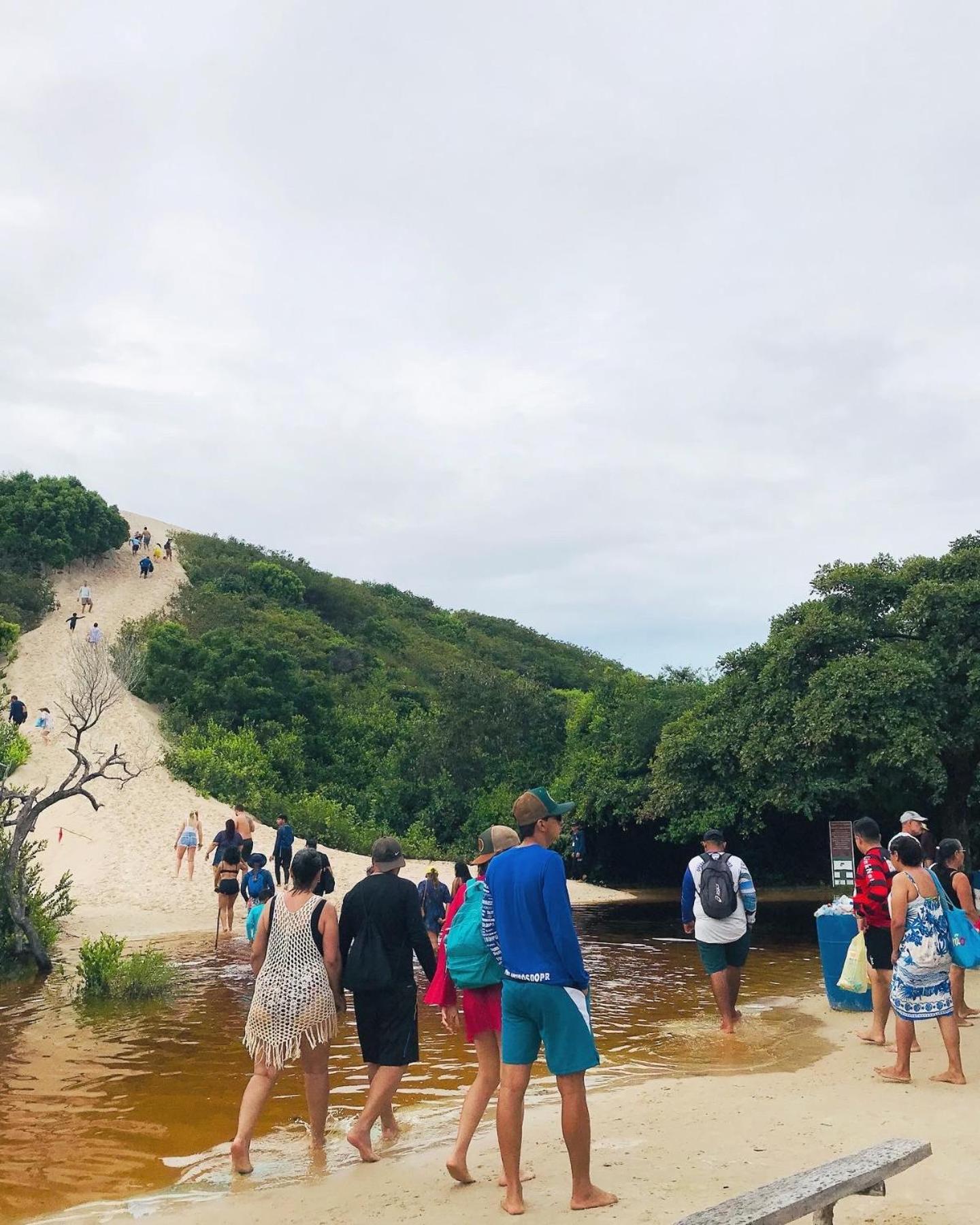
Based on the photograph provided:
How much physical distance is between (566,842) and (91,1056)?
22.4 meters

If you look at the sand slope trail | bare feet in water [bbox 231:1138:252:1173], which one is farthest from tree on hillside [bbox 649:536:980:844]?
bare feet in water [bbox 231:1138:252:1173]

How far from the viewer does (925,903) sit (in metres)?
6.62

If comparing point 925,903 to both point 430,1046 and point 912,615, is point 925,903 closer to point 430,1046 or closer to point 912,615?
point 430,1046

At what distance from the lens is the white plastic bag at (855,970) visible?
9.18m

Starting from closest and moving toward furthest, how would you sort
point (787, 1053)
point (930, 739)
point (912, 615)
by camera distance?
1. point (787, 1053)
2. point (930, 739)
3. point (912, 615)

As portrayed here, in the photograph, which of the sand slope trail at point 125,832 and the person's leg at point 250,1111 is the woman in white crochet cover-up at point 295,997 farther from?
the sand slope trail at point 125,832

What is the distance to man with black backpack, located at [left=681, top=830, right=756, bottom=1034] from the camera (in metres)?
8.65

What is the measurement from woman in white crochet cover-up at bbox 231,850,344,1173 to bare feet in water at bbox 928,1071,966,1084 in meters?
3.89

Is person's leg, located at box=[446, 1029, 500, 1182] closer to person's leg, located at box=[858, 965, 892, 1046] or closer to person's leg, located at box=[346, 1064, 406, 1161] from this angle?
person's leg, located at box=[346, 1064, 406, 1161]

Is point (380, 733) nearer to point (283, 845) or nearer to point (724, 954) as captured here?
point (283, 845)

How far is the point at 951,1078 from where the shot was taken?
657cm

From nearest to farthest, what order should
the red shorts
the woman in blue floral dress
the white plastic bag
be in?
1. the red shorts
2. the woman in blue floral dress
3. the white plastic bag

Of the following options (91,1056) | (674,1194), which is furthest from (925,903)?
(91,1056)

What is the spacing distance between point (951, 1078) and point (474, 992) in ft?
11.3
